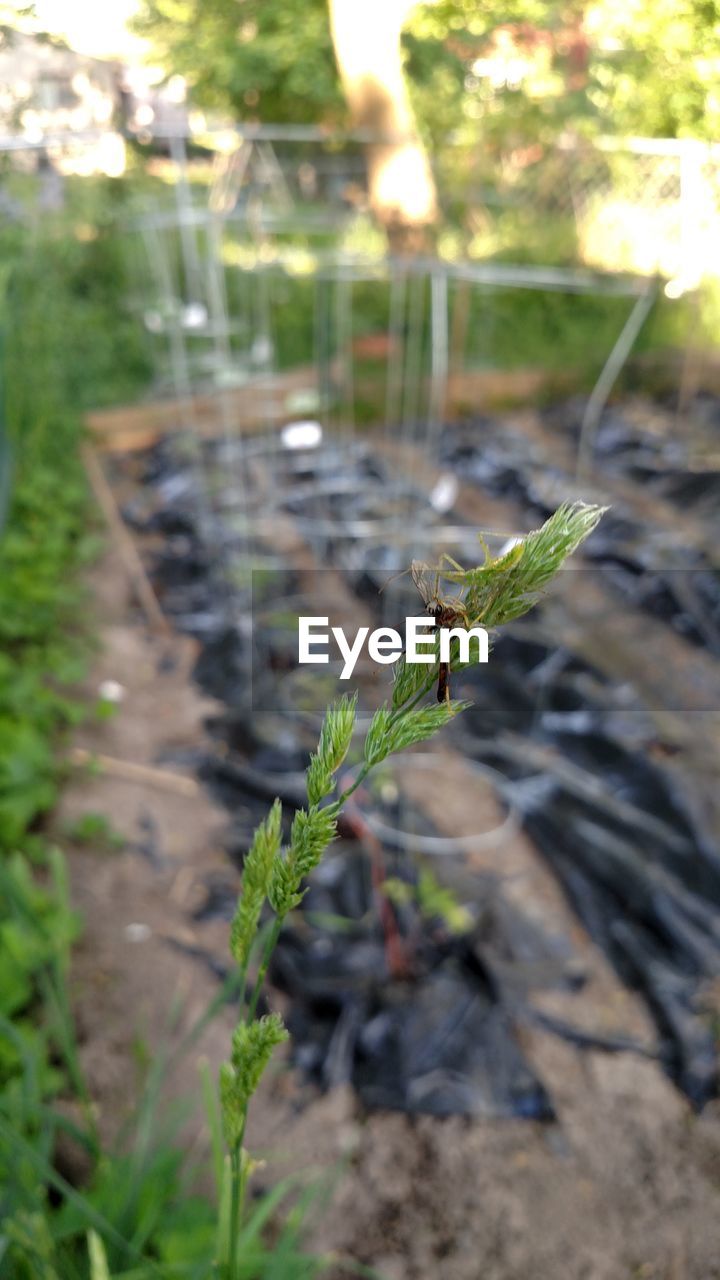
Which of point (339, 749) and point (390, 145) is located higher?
point (390, 145)

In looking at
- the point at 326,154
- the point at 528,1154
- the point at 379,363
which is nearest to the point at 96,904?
the point at 528,1154

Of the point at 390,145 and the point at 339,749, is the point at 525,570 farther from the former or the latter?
the point at 390,145

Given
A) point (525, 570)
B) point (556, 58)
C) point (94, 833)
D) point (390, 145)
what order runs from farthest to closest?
point (390, 145)
point (94, 833)
point (556, 58)
point (525, 570)

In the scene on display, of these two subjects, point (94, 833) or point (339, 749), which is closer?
point (339, 749)

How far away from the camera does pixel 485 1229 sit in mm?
1760

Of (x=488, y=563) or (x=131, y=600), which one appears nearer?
(x=488, y=563)

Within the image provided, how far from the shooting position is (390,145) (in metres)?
4.66

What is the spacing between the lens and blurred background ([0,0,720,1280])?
63.9 inches

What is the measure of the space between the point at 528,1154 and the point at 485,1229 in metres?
0.19

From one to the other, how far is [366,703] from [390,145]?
10.6 feet

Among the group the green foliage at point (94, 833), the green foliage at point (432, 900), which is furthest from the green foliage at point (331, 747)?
the green foliage at point (94, 833)

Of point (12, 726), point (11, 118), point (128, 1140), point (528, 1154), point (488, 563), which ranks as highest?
point (11, 118)

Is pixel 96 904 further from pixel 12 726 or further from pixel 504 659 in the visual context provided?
pixel 504 659

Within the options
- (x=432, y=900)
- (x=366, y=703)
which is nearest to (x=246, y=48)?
(x=366, y=703)
